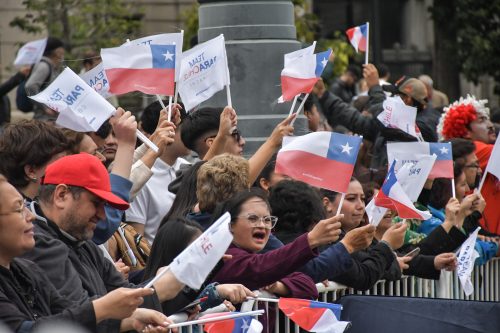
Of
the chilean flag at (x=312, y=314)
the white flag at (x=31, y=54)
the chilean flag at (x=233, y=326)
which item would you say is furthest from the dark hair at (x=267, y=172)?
the white flag at (x=31, y=54)

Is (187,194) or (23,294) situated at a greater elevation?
(23,294)

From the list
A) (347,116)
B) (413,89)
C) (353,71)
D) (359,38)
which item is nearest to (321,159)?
(359,38)

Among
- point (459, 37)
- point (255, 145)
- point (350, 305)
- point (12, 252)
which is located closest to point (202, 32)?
point (255, 145)

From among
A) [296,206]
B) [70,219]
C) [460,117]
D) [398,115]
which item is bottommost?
[460,117]

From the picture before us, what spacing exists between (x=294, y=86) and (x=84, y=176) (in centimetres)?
340

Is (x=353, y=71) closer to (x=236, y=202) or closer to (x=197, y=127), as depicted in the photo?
(x=197, y=127)

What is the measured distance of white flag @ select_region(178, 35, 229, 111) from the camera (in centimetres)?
880

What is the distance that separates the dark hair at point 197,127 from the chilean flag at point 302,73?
50 cm

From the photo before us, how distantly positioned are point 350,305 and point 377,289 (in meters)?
0.95

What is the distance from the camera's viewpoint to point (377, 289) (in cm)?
825

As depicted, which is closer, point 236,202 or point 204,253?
point 204,253

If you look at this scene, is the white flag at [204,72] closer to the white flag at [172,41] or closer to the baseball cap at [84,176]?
the white flag at [172,41]

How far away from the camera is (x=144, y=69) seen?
8.20 meters

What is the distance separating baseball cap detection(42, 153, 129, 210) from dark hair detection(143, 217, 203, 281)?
39cm
